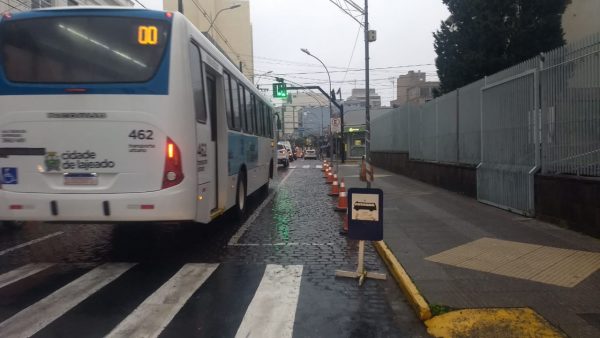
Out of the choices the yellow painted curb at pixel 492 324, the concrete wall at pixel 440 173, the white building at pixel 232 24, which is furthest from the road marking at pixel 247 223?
the white building at pixel 232 24

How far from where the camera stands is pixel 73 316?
514 cm

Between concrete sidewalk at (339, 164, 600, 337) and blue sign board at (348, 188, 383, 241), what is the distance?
2.32ft

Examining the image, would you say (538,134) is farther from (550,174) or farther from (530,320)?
(530,320)

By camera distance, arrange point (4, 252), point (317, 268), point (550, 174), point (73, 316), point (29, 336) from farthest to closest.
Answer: point (550, 174) < point (4, 252) < point (317, 268) < point (73, 316) < point (29, 336)

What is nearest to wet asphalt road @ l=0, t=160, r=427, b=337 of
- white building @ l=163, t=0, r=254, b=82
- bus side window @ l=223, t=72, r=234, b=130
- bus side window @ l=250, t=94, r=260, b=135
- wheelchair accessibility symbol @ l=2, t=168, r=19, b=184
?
wheelchair accessibility symbol @ l=2, t=168, r=19, b=184

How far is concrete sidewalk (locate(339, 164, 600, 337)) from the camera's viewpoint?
5.23 m

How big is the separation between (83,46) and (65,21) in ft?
1.37

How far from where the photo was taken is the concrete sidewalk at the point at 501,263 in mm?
5234

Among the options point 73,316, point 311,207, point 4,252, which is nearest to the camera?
point 73,316

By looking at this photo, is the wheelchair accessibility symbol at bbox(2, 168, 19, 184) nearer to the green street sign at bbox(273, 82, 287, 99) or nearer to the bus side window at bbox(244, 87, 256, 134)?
the bus side window at bbox(244, 87, 256, 134)

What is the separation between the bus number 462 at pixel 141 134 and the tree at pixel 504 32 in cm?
1517

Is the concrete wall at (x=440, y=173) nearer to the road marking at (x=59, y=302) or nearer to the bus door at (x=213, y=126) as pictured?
the bus door at (x=213, y=126)

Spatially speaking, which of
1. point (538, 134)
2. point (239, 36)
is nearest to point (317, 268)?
point (538, 134)

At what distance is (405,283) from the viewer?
5949 mm
